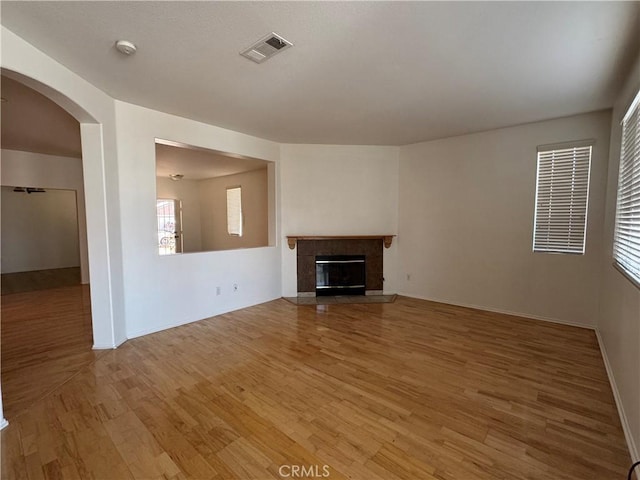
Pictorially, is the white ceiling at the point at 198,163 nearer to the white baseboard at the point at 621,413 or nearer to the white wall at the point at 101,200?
the white wall at the point at 101,200

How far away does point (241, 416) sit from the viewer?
1.99m

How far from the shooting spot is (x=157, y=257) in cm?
354

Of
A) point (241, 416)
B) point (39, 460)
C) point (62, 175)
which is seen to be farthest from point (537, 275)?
point (62, 175)

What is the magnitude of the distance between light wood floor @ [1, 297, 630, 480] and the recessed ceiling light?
261 centimetres

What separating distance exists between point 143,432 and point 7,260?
8.73m

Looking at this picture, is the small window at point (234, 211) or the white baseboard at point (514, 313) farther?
the small window at point (234, 211)

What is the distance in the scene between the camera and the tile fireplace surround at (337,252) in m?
5.12

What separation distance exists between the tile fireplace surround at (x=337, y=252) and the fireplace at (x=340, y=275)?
0.25 feet

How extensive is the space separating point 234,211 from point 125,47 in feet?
18.6

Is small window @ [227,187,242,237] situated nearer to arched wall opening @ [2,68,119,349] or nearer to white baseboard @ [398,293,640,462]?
arched wall opening @ [2,68,119,349]

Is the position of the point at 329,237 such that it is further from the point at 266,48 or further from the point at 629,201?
the point at 629,201

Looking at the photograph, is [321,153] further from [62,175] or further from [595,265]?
[62,175]
